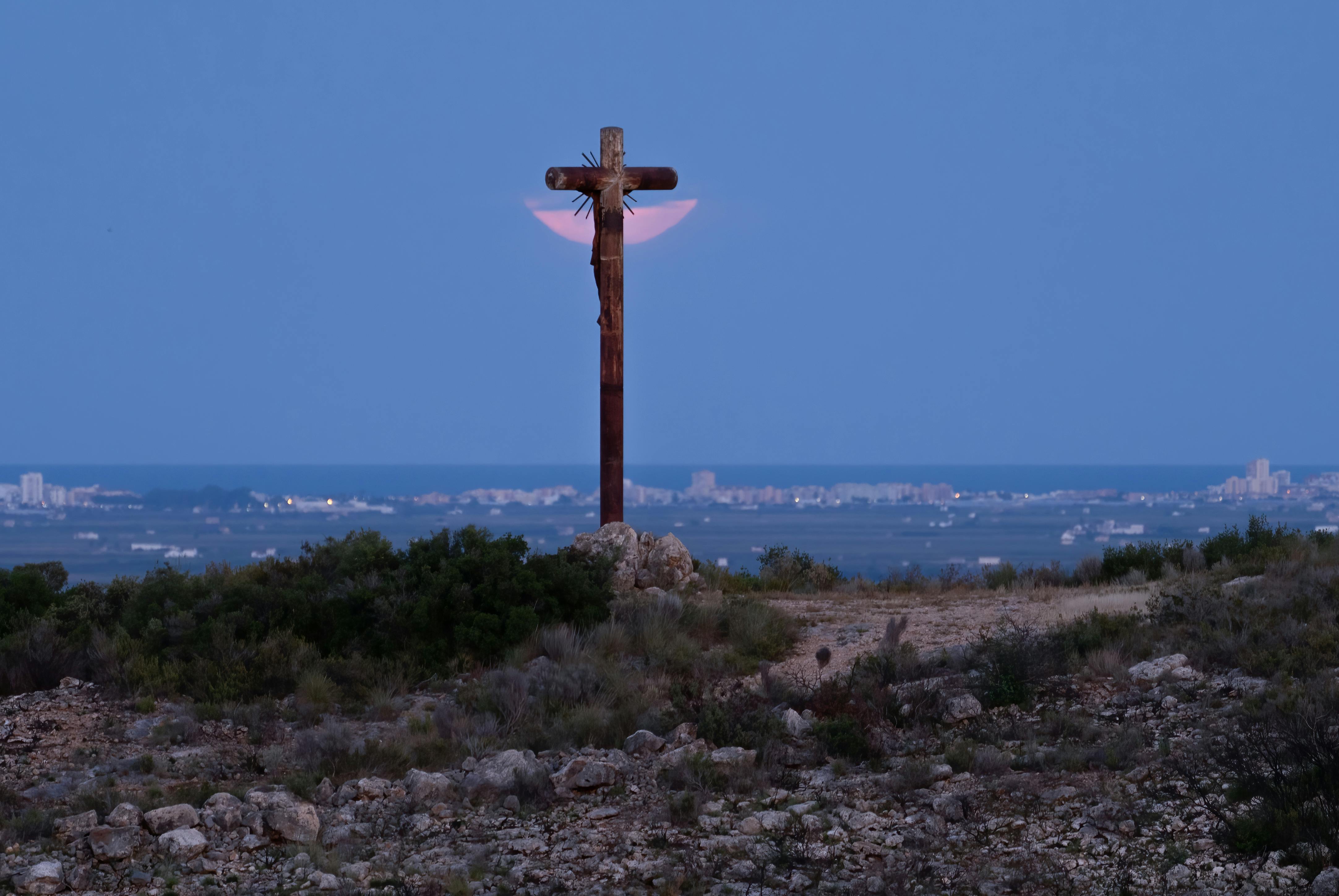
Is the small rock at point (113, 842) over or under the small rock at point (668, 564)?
under

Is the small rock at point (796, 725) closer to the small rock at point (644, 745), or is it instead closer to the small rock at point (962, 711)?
the small rock at point (644, 745)

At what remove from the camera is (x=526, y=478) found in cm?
15175

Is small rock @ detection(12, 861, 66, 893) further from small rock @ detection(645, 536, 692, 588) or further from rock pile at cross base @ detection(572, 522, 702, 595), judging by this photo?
small rock @ detection(645, 536, 692, 588)

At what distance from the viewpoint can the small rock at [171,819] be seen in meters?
5.70

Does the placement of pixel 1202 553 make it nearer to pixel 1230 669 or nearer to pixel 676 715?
pixel 1230 669

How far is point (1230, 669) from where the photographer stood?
780cm

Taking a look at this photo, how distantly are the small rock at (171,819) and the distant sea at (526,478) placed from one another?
7512cm

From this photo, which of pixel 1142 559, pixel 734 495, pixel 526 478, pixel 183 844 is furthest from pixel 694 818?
pixel 526 478

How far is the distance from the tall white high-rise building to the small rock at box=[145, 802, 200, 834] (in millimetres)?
40319

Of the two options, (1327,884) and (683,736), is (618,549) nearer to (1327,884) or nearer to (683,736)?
(683,736)

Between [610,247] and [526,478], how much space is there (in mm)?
139647

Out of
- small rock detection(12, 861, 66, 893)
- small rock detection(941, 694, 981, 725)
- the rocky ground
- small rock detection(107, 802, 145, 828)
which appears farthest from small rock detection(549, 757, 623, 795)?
small rock detection(12, 861, 66, 893)

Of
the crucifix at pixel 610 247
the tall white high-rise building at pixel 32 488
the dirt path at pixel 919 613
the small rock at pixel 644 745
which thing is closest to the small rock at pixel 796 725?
the small rock at pixel 644 745

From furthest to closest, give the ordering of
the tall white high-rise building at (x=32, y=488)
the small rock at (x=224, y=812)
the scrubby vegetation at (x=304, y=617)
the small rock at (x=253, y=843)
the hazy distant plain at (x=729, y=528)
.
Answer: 1. the hazy distant plain at (x=729, y=528)
2. the tall white high-rise building at (x=32, y=488)
3. the scrubby vegetation at (x=304, y=617)
4. the small rock at (x=224, y=812)
5. the small rock at (x=253, y=843)
